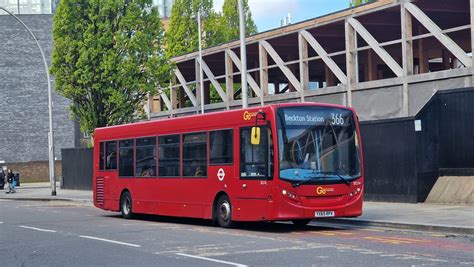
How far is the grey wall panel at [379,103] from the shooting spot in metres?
29.0

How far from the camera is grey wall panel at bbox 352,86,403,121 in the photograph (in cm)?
2899

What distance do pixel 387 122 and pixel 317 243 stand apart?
1084cm

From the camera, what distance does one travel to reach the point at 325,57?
3266 cm

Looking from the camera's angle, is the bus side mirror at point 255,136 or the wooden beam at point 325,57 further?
the wooden beam at point 325,57

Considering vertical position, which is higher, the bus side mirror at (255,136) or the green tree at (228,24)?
the green tree at (228,24)

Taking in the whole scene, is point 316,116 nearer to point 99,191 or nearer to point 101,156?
point 101,156

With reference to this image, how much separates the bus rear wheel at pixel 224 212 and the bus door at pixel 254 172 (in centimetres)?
63

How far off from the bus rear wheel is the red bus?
0.8 inches

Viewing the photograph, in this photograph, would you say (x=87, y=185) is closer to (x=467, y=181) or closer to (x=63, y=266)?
(x=467, y=181)

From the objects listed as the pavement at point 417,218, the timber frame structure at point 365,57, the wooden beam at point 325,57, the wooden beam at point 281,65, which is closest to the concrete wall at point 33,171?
the timber frame structure at point 365,57

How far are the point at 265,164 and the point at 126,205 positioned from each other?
767cm

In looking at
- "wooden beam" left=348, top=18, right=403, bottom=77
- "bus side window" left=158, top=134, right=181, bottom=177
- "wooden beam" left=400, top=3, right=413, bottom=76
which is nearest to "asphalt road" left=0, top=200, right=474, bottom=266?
"bus side window" left=158, top=134, right=181, bottom=177

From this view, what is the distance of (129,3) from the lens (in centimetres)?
3869

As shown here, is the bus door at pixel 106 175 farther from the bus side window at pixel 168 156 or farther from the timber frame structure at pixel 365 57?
the timber frame structure at pixel 365 57
